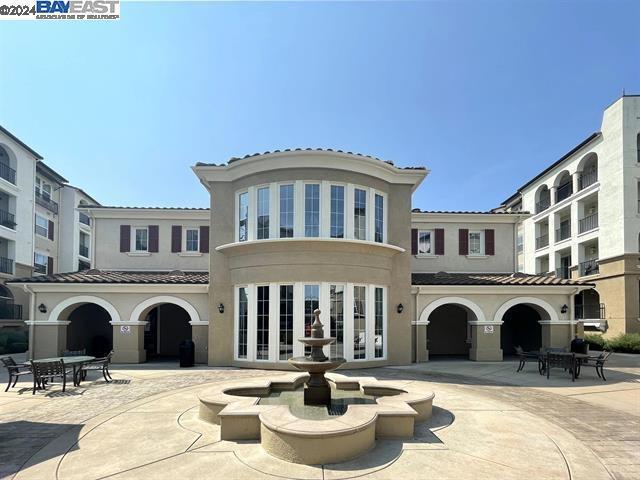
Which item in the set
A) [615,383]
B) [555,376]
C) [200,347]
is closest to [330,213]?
[200,347]

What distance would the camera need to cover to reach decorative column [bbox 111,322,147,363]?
1620 centimetres

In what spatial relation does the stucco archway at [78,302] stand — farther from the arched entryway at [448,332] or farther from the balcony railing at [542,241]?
the balcony railing at [542,241]

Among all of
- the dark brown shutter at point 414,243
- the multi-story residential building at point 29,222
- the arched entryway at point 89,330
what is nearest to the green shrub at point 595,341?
the dark brown shutter at point 414,243

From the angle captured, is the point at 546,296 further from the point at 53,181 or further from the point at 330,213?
the point at 53,181

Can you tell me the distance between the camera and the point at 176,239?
21.8 m

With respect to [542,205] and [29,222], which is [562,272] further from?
[29,222]

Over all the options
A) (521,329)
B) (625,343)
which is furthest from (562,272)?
(521,329)

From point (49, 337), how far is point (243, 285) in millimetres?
9161

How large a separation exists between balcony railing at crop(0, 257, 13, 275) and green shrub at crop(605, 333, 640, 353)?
4158cm

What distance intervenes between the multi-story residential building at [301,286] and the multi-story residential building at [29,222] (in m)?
13.8

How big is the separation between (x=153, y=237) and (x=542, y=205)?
112ft

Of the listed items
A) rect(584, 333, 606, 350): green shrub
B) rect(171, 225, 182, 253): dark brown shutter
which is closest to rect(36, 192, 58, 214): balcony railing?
rect(171, 225, 182, 253): dark brown shutter

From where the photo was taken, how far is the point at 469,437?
683 cm

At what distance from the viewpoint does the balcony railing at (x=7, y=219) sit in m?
27.8
